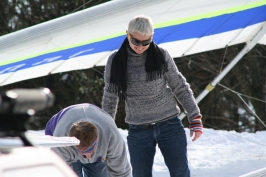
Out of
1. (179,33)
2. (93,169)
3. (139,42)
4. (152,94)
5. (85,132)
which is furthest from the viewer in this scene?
(179,33)

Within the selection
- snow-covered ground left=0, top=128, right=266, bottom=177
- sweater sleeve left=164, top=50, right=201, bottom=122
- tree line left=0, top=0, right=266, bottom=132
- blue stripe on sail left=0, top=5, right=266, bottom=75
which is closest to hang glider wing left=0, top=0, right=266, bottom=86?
blue stripe on sail left=0, top=5, right=266, bottom=75

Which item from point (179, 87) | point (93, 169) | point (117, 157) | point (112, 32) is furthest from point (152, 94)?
point (112, 32)

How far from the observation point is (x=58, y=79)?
1313cm

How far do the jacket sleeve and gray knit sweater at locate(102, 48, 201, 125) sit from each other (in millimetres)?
284

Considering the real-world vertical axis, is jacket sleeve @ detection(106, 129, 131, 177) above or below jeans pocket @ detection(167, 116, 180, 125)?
below

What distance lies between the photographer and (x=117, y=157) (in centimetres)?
396

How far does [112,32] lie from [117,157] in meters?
2.24

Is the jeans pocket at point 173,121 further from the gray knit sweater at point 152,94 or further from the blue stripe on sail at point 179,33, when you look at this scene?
the blue stripe on sail at point 179,33

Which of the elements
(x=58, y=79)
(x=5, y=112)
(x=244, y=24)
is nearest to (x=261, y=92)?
(x=58, y=79)

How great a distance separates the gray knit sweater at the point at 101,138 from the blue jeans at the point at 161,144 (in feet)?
0.70

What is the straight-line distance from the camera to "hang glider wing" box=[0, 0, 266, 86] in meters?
5.30

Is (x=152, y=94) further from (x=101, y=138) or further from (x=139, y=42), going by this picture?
(x=101, y=138)

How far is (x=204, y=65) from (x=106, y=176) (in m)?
8.96

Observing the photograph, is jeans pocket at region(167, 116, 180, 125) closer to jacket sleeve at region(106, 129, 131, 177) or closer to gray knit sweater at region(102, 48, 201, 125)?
gray knit sweater at region(102, 48, 201, 125)
